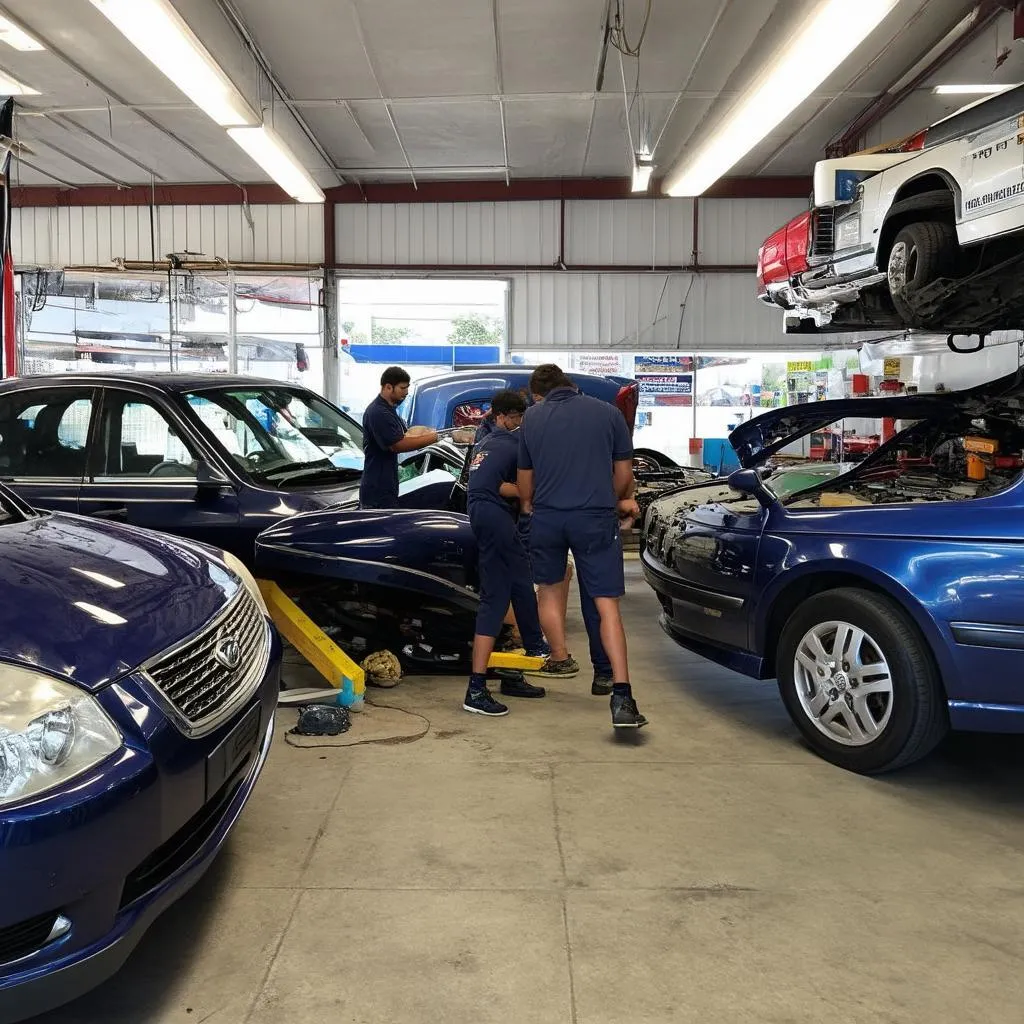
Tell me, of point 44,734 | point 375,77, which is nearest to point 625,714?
point 44,734

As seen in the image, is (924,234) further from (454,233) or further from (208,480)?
(454,233)

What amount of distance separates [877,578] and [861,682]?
39 cm

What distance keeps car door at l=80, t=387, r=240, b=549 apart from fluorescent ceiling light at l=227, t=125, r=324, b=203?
205 inches

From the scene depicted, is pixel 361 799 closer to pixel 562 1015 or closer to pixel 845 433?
pixel 562 1015

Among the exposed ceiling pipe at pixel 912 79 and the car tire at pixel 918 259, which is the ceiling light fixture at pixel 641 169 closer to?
the exposed ceiling pipe at pixel 912 79

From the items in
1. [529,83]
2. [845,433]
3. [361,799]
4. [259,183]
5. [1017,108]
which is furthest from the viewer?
[259,183]

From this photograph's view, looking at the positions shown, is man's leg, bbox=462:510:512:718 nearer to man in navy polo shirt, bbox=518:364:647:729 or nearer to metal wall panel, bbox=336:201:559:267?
man in navy polo shirt, bbox=518:364:647:729

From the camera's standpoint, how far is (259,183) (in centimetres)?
1532

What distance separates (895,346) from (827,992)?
1067 cm

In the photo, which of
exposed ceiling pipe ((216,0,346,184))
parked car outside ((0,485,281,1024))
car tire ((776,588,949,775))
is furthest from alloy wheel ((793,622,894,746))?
exposed ceiling pipe ((216,0,346,184))

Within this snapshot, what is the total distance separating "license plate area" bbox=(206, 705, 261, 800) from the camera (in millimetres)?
2135

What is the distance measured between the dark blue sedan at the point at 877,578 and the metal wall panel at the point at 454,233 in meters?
11.2

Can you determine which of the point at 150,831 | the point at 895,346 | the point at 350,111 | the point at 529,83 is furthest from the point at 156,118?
the point at 150,831

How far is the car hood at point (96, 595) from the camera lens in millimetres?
1891
